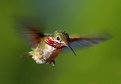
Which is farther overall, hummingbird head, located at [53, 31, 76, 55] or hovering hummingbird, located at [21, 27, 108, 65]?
hovering hummingbird, located at [21, 27, 108, 65]

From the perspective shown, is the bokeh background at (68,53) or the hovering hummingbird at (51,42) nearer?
the hovering hummingbird at (51,42)

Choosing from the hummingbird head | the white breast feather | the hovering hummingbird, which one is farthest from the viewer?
the white breast feather

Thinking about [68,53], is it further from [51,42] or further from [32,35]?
[51,42]

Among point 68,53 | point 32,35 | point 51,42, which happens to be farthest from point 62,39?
point 68,53

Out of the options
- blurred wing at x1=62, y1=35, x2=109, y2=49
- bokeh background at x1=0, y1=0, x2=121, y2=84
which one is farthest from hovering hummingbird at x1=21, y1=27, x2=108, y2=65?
bokeh background at x1=0, y1=0, x2=121, y2=84

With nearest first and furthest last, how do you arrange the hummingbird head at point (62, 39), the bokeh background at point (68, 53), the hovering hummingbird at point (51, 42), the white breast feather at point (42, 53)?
the hummingbird head at point (62, 39), the hovering hummingbird at point (51, 42), the white breast feather at point (42, 53), the bokeh background at point (68, 53)

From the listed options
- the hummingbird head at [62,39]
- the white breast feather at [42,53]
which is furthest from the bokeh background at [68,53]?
the hummingbird head at [62,39]

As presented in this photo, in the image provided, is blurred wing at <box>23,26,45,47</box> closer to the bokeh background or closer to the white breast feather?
the white breast feather

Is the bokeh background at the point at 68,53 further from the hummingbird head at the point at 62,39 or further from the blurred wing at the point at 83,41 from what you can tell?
the hummingbird head at the point at 62,39
